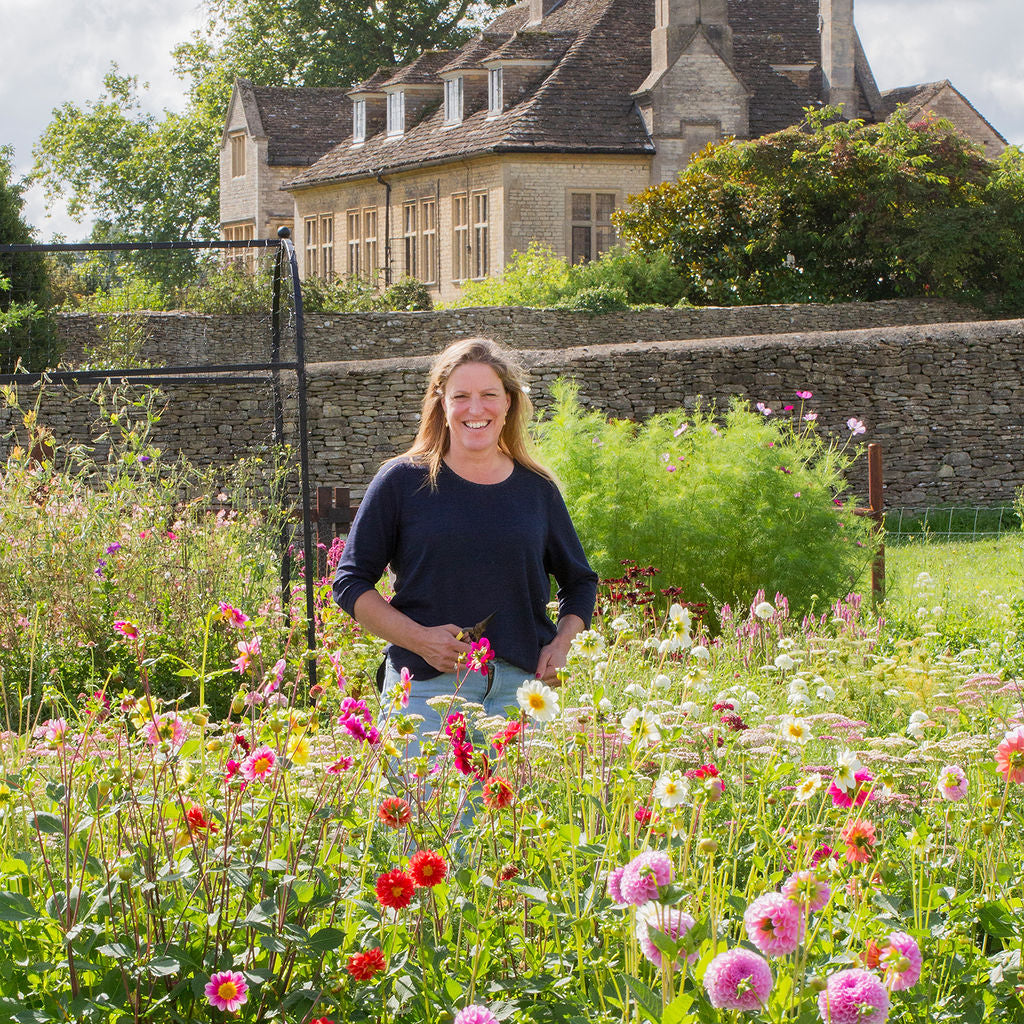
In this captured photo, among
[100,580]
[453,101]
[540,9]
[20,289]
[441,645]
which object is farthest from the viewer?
[540,9]

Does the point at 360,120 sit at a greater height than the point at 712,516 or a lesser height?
greater

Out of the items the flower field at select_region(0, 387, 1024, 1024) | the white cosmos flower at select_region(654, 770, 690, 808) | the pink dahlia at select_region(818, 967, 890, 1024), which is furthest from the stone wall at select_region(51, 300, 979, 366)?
the pink dahlia at select_region(818, 967, 890, 1024)

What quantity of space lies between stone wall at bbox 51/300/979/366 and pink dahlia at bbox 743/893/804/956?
18.7 m

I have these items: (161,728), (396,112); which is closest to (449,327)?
(396,112)

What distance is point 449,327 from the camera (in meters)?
21.1

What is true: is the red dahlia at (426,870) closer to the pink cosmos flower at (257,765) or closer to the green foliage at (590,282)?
the pink cosmos flower at (257,765)

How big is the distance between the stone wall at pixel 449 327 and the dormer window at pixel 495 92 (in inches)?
370

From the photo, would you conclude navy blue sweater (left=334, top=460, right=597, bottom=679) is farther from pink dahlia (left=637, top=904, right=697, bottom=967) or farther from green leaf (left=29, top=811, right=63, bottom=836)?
pink dahlia (left=637, top=904, right=697, bottom=967)

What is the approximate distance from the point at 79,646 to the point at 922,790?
3797 millimetres

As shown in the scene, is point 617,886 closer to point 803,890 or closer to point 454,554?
point 803,890

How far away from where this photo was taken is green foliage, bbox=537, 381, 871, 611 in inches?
312

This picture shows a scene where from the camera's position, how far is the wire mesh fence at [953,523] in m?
12.8

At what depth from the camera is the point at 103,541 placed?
6609mm

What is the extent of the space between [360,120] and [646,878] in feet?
114
